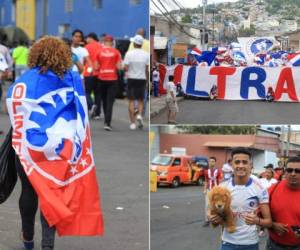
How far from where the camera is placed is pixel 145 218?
6738mm

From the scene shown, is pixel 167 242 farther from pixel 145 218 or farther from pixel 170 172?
pixel 145 218

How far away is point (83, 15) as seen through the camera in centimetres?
4525

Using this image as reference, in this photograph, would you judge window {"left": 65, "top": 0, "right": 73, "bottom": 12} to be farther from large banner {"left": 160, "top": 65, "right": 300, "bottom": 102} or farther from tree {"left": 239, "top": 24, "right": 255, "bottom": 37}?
tree {"left": 239, "top": 24, "right": 255, "bottom": 37}

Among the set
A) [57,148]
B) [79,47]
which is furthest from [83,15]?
[57,148]

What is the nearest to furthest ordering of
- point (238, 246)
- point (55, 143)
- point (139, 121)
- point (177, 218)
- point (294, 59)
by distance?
point (294, 59) < point (238, 246) < point (177, 218) < point (55, 143) < point (139, 121)

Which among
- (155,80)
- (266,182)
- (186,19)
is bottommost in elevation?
(266,182)

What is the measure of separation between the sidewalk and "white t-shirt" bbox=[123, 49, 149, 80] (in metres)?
8.79

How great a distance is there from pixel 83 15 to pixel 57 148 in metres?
41.1

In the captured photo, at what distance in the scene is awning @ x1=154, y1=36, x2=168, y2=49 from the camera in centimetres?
331

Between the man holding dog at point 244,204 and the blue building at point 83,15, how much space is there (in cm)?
3017

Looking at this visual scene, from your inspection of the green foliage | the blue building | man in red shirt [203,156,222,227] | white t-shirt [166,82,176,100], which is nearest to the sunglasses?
man in red shirt [203,156,222,227]

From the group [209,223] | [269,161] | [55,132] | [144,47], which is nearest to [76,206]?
[55,132]

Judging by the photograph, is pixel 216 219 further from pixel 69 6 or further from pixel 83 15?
pixel 69 6

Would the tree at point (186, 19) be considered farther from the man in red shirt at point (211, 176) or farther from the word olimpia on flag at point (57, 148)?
the word olimpia on flag at point (57, 148)
